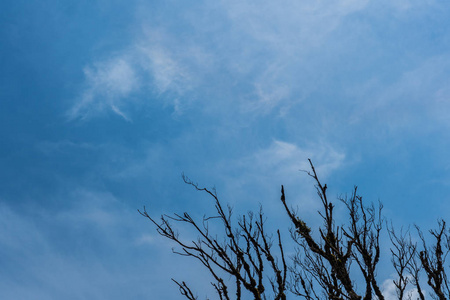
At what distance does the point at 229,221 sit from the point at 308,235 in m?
2.48

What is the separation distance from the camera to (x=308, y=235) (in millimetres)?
10508

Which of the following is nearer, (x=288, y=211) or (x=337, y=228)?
(x=337, y=228)

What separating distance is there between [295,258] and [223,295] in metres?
2.94

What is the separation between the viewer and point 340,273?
9.50 metres

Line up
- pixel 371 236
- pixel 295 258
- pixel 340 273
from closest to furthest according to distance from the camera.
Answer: pixel 340 273, pixel 371 236, pixel 295 258

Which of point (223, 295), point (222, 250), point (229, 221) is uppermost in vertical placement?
point (229, 221)

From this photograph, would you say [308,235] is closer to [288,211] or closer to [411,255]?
[288,211]

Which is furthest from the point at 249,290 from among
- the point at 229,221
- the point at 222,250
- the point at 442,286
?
the point at 442,286

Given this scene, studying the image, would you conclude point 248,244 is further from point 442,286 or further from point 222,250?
point 442,286

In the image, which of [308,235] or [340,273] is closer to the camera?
[340,273]

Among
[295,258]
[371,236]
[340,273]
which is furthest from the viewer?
[295,258]

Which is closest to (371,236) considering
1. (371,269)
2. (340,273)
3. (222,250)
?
(371,269)

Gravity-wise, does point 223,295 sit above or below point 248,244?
below

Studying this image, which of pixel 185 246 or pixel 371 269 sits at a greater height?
pixel 185 246
